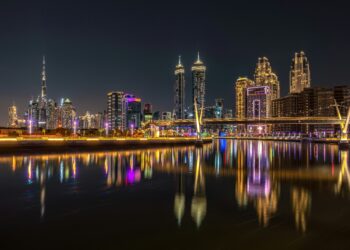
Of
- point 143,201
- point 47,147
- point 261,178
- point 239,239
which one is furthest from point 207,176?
point 47,147

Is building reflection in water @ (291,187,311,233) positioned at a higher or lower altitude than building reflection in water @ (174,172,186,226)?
higher

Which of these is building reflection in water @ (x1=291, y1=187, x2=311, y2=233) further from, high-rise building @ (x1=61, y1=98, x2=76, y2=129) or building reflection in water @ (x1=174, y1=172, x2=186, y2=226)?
high-rise building @ (x1=61, y1=98, x2=76, y2=129)

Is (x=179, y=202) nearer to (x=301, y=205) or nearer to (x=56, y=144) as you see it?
(x=301, y=205)

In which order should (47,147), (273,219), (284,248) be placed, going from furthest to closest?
(47,147), (273,219), (284,248)

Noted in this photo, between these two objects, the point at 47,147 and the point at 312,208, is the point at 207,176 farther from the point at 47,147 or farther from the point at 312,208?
the point at 47,147

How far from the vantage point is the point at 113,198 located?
14.6 metres

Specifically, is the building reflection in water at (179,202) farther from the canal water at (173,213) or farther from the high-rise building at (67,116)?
the high-rise building at (67,116)

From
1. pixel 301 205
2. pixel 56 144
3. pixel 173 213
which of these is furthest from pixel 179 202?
pixel 56 144

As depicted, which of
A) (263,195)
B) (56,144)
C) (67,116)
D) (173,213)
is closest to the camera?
(173,213)

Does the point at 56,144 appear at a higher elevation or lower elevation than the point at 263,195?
higher

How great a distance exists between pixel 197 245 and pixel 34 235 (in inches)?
178

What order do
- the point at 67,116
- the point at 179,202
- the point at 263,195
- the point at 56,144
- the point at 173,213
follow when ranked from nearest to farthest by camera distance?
the point at 173,213, the point at 179,202, the point at 263,195, the point at 56,144, the point at 67,116

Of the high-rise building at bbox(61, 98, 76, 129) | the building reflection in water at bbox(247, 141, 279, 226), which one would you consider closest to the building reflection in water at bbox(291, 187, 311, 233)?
the building reflection in water at bbox(247, 141, 279, 226)

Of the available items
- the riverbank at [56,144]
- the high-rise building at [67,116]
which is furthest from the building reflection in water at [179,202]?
the high-rise building at [67,116]
